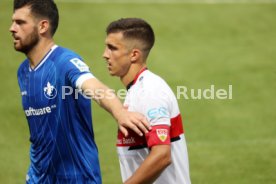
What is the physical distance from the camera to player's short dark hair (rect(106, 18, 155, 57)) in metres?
5.90

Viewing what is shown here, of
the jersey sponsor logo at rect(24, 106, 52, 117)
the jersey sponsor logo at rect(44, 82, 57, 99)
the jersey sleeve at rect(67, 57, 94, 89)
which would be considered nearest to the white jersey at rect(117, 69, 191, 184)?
the jersey sleeve at rect(67, 57, 94, 89)

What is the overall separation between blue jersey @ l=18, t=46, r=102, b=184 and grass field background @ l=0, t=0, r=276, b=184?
4782 mm

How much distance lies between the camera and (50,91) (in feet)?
20.2

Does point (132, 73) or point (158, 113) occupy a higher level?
point (132, 73)

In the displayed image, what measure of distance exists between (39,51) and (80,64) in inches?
27.6

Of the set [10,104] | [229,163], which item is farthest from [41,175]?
[10,104]

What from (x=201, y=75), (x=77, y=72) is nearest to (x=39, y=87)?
(x=77, y=72)

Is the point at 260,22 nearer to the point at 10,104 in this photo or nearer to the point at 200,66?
the point at 200,66

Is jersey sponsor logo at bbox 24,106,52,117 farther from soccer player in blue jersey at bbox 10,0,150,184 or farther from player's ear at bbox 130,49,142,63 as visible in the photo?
player's ear at bbox 130,49,142,63

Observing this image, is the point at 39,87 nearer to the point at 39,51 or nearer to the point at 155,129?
the point at 39,51

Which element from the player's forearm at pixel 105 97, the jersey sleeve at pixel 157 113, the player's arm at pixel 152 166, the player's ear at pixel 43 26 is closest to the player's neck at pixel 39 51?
the player's ear at pixel 43 26

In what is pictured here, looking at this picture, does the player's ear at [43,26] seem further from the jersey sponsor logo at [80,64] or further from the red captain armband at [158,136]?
the red captain armband at [158,136]

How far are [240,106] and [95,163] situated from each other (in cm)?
951

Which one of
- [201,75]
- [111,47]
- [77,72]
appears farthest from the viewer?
[201,75]
